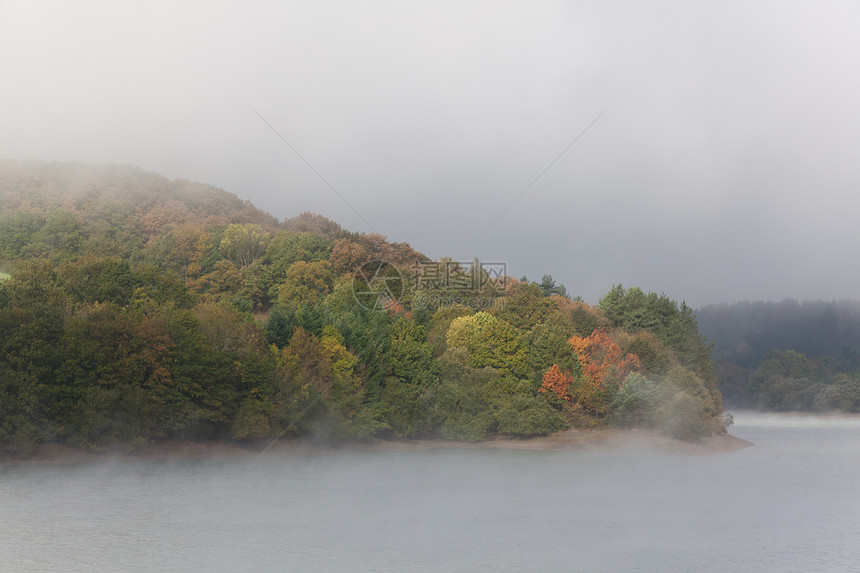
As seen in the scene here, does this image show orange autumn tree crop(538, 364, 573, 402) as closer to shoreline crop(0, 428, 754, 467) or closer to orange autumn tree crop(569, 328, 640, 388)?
orange autumn tree crop(569, 328, 640, 388)

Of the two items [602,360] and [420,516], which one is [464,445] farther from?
[420,516]

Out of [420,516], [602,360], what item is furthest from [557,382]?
[420,516]

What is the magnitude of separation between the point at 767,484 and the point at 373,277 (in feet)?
228

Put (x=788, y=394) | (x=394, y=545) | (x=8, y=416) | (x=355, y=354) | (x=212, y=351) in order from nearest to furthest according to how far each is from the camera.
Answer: (x=394, y=545) → (x=8, y=416) → (x=212, y=351) → (x=355, y=354) → (x=788, y=394)

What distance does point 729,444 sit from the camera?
304ft

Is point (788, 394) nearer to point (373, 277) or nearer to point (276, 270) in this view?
point (373, 277)

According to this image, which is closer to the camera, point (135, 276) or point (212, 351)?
point (212, 351)

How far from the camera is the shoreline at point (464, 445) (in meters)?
64.6

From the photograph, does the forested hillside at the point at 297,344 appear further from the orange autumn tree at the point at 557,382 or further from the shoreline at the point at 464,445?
the shoreline at the point at 464,445

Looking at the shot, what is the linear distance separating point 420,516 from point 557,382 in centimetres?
4628

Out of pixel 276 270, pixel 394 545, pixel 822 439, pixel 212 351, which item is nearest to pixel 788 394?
pixel 822 439

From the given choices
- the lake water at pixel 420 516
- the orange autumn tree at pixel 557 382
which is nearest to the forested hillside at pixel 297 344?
the orange autumn tree at pixel 557 382

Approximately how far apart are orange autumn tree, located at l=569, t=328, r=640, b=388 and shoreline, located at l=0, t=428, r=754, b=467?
19.6ft

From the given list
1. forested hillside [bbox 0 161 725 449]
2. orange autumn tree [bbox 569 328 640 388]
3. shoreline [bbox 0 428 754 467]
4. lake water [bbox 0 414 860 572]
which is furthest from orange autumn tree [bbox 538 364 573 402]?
lake water [bbox 0 414 860 572]
